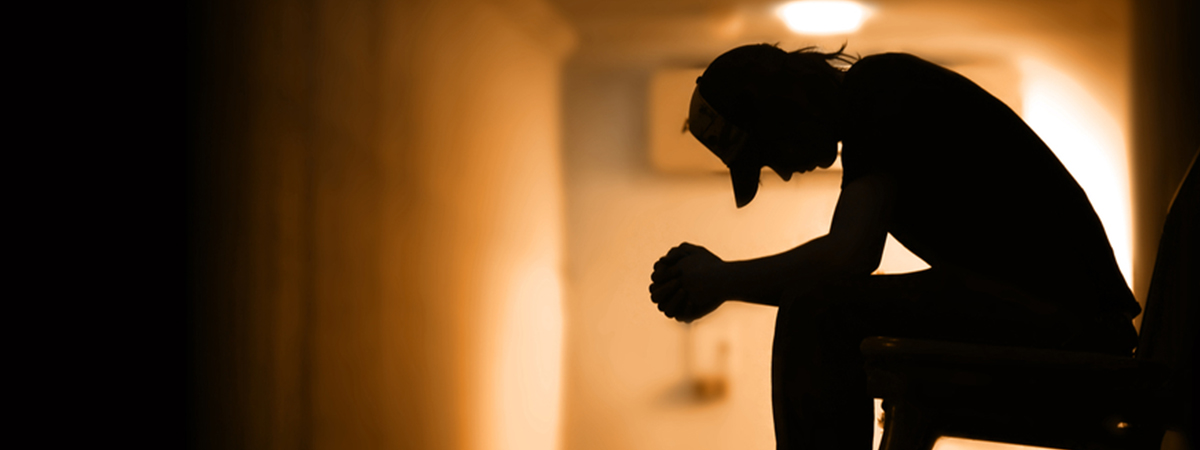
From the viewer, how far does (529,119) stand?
141 centimetres

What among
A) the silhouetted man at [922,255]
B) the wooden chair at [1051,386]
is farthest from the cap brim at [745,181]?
the wooden chair at [1051,386]

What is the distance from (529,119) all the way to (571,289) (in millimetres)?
335

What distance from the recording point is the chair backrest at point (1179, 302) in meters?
0.50

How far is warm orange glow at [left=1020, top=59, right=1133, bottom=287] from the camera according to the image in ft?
4.15

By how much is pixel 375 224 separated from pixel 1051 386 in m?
0.91

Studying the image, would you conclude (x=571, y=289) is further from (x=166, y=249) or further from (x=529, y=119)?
(x=166, y=249)

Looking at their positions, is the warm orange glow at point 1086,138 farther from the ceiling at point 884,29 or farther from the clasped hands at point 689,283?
the clasped hands at point 689,283

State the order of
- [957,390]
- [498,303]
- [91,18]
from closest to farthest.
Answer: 1. [957,390]
2. [91,18]
3. [498,303]

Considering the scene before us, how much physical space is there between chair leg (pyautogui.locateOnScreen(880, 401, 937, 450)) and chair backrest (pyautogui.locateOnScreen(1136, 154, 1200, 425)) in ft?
0.51

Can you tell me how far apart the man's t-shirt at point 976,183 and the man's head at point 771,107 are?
0.06 meters

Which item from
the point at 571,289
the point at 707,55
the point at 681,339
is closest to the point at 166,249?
the point at 571,289

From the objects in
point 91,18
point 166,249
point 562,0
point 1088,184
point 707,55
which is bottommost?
point 166,249

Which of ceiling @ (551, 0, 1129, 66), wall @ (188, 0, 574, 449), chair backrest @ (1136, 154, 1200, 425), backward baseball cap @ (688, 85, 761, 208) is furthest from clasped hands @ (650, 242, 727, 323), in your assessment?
ceiling @ (551, 0, 1129, 66)

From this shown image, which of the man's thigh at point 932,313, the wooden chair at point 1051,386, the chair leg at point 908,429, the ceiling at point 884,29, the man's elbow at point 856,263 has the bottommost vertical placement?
the chair leg at point 908,429
